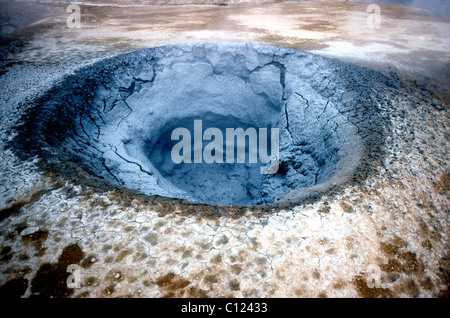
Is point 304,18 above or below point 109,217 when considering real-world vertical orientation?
above

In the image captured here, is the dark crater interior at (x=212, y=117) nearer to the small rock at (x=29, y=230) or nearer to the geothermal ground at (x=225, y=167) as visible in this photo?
the geothermal ground at (x=225, y=167)

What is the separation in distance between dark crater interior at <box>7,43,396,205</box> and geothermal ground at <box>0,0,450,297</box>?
17mm

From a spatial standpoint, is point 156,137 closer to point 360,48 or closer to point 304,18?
point 360,48

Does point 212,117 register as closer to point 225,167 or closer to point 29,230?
point 225,167

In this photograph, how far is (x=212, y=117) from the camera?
3.83 m

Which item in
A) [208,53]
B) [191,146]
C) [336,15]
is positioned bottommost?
[191,146]

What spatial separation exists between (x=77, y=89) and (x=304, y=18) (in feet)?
16.0

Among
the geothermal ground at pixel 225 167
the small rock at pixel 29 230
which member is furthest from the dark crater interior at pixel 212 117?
the small rock at pixel 29 230

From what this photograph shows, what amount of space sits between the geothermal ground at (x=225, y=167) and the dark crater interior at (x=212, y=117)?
2cm

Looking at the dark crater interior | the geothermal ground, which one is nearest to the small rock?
the geothermal ground

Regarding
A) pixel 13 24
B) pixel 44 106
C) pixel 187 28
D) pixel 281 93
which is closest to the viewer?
pixel 44 106

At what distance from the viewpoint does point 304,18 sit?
5.26 meters

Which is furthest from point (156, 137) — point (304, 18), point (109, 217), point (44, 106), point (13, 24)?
point (13, 24)

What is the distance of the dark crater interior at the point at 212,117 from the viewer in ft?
6.04
